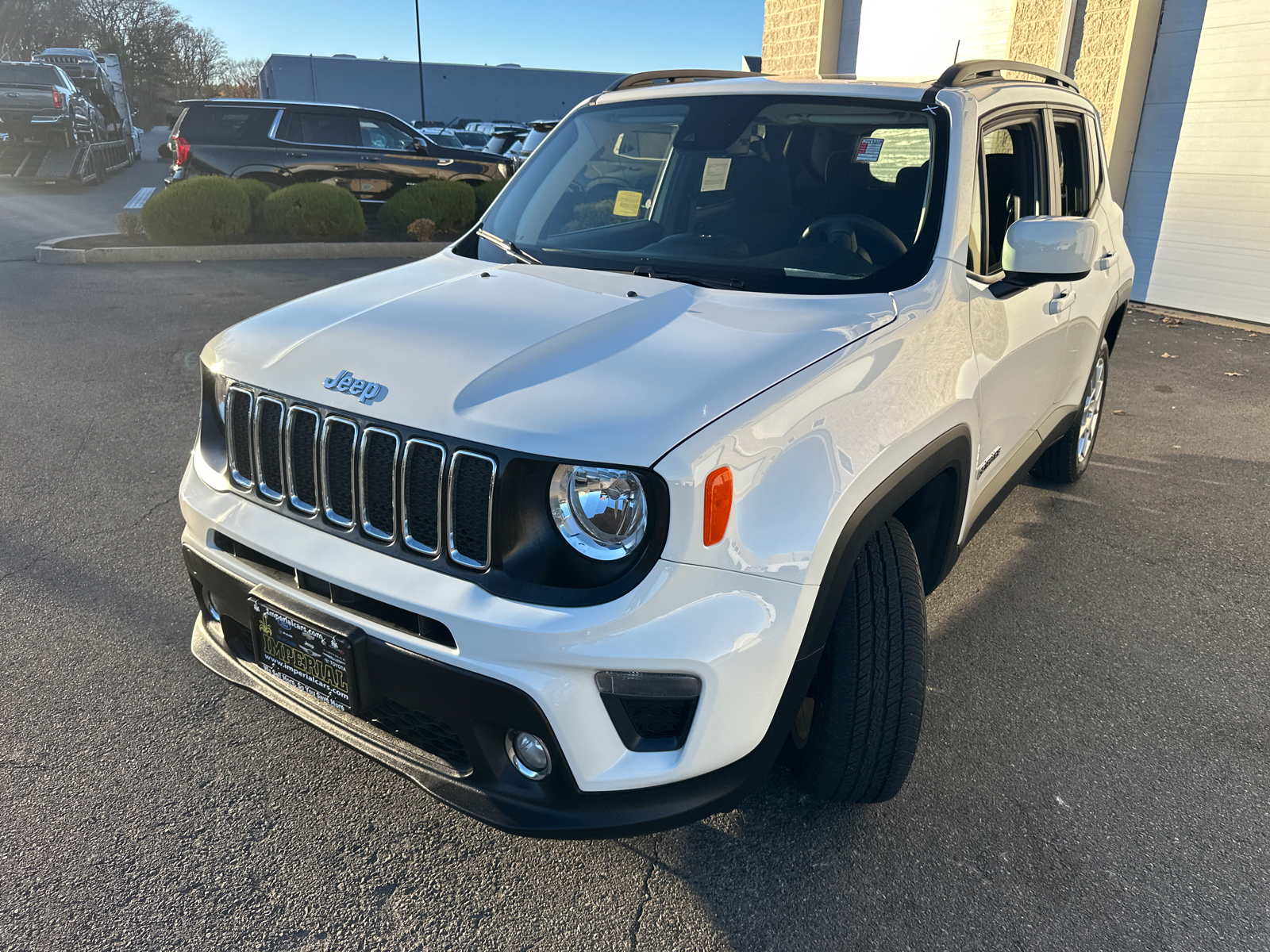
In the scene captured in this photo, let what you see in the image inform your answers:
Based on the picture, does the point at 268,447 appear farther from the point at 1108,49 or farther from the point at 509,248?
the point at 1108,49

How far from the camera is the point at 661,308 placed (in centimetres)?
241

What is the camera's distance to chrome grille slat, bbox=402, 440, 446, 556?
76.2 inches

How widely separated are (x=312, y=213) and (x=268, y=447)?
10.9m

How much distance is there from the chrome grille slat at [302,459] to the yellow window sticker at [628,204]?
1.58 metres

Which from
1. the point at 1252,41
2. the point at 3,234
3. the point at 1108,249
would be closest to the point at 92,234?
the point at 3,234

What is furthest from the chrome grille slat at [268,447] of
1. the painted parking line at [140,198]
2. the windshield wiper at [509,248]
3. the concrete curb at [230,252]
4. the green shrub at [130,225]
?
the painted parking line at [140,198]

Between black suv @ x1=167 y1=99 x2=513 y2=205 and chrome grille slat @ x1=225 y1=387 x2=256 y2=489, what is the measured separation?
11045mm

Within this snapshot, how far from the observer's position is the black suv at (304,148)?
42.1ft

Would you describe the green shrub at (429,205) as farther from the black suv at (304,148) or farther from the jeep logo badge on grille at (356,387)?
the jeep logo badge on grille at (356,387)

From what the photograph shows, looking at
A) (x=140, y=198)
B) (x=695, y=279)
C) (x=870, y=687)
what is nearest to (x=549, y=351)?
(x=695, y=279)

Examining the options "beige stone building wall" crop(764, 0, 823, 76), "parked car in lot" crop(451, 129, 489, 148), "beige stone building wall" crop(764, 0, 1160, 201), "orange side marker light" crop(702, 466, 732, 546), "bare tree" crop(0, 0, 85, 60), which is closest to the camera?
"orange side marker light" crop(702, 466, 732, 546)

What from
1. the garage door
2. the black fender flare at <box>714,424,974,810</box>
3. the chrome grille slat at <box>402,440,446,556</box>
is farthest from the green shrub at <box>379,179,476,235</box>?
the black fender flare at <box>714,424,974,810</box>

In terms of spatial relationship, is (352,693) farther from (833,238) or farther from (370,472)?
(833,238)

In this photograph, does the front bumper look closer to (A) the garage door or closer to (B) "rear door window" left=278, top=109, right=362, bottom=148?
(A) the garage door
